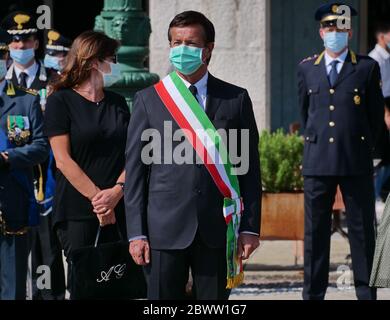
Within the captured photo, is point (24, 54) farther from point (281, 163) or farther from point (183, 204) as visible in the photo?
point (183, 204)

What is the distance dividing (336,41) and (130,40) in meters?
1.47

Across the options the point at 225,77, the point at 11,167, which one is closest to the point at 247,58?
the point at 225,77

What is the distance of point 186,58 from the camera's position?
750 cm

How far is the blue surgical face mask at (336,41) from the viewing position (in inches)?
416

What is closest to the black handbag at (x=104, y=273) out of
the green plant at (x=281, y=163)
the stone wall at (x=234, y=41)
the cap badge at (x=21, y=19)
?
the cap badge at (x=21, y=19)

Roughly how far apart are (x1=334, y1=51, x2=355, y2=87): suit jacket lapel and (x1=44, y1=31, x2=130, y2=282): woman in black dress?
2.30 meters

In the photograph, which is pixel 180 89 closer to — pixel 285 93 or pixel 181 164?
pixel 181 164

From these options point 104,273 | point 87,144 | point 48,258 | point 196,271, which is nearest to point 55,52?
point 48,258

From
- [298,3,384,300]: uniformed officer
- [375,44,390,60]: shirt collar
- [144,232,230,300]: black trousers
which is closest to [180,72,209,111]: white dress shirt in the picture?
[144,232,230,300]: black trousers

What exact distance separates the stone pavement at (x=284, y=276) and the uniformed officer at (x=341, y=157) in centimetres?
61

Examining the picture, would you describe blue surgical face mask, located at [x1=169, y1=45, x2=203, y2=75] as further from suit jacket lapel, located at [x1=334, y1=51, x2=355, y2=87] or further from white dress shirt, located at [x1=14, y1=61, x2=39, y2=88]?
white dress shirt, located at [x1=14, y1=61, x2=39, y2=88]

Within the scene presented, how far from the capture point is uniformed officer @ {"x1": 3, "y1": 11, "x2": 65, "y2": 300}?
1041cm

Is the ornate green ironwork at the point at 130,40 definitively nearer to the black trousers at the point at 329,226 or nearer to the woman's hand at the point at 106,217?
the black trousers at the point at 329,226

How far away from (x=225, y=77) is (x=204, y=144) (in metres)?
7.81
